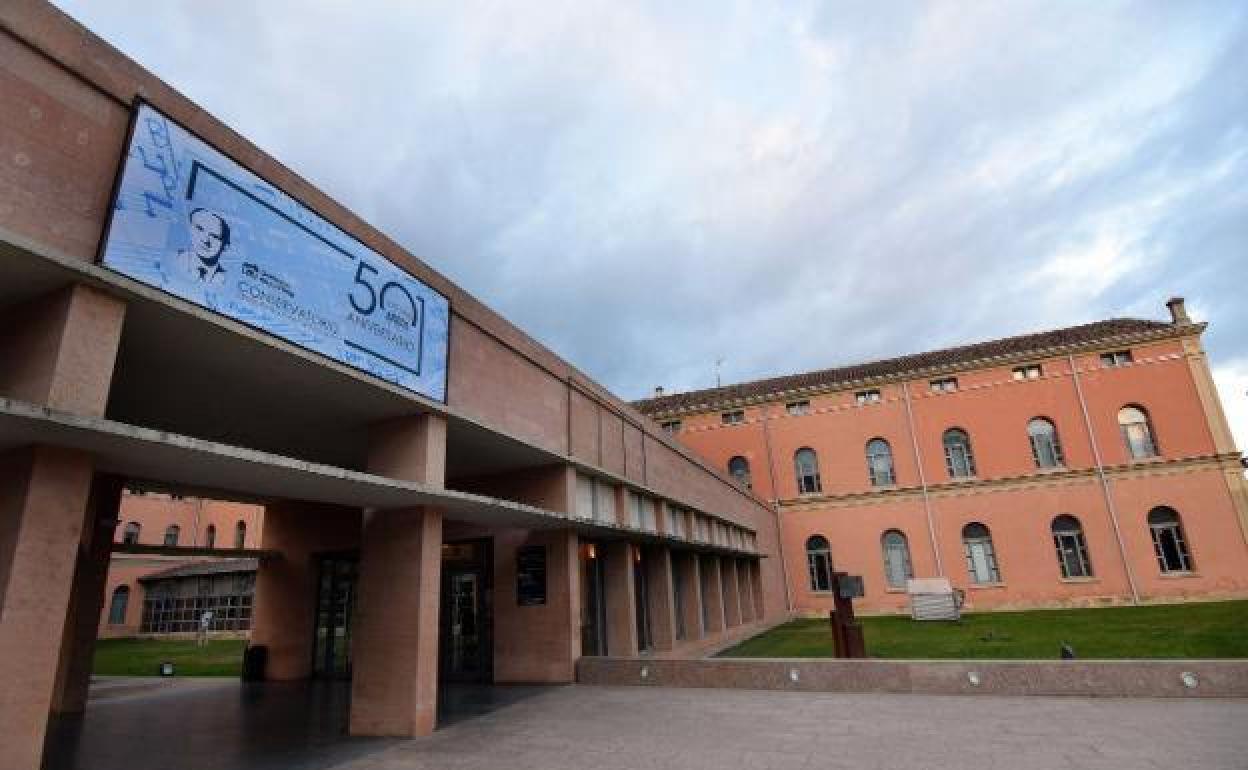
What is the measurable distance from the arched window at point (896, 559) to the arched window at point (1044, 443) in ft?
22.7

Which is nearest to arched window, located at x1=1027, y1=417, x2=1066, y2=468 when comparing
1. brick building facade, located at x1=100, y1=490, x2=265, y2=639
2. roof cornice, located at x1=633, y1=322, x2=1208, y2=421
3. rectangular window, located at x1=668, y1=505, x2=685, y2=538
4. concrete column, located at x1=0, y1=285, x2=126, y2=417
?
roof cornice, located at x1=633, y1=322, x2=1208, y2=421

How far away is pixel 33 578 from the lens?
4918 mm

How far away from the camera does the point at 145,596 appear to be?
36812 mm

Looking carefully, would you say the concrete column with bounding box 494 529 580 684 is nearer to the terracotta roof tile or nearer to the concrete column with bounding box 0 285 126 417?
the concrete column with bounding box 0 285 126 417

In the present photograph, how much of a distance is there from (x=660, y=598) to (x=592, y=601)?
2680 mm

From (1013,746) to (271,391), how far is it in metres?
9.20

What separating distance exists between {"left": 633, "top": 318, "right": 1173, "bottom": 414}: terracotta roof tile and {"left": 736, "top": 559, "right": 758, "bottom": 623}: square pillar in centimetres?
1143

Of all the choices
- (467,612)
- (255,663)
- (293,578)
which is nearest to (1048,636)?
(467,612)

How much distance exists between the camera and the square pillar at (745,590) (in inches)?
966

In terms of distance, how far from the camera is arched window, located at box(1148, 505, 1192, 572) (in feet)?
87.8

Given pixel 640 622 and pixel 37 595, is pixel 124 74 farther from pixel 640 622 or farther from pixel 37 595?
pixel 640 622

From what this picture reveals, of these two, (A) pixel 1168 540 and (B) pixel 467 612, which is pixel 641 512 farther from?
(A) pixel 1168 540

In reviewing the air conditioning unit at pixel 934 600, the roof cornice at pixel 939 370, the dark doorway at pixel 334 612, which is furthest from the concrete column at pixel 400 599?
the roof cornice at pixel 939 370

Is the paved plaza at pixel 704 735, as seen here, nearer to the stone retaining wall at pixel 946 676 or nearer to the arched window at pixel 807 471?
the stone retaining wall at pixel 946 676
